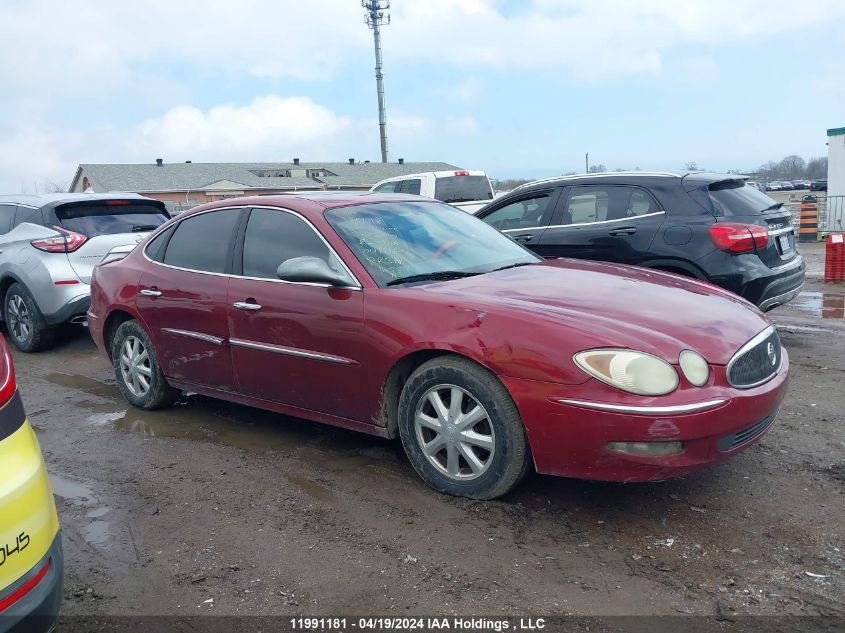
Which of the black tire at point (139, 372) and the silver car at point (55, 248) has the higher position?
the silver car at point (55, 248)

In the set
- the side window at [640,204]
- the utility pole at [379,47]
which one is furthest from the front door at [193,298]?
the utility pole at [379,47]

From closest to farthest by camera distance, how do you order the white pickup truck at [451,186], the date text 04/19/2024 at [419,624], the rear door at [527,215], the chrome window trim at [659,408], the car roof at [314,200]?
1. the date text 04/19/2024 at [419,624]
2. the chrome window trim at [659,408]
3. the car roof at [314,200]
4. the rear door at [527,215]
5. the white pickup truck at [451,186]

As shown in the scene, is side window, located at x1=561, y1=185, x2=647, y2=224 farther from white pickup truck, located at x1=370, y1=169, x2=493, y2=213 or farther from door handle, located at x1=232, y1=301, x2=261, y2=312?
white pickup truck, located at x1=370, y1=169, x2=493, y2=213

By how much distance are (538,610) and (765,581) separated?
94cm

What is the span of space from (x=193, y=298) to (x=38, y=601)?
119 inches

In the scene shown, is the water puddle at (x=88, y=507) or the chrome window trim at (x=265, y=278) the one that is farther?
the chrome window trim at (x=265, y=278)

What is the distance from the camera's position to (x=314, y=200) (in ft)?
15.8

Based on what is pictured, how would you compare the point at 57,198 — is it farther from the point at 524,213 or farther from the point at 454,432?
the point at 454,432

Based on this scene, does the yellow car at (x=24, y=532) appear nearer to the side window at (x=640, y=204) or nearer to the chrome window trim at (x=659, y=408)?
the chrome window trim at (x=659, y=408)

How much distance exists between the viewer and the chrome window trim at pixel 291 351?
418 centimetres

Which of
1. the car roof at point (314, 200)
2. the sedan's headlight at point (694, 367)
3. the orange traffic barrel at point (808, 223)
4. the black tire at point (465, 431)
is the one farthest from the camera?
the orange traffic barrel at point (808, 223)

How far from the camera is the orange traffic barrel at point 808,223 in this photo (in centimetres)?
1756

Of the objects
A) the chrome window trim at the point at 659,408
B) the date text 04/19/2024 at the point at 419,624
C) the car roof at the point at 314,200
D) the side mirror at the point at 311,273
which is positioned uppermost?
the car roof at the point at 314,200

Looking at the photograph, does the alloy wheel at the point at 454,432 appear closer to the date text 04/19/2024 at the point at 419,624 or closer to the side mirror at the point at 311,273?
the side mirror at the point at 311,273
